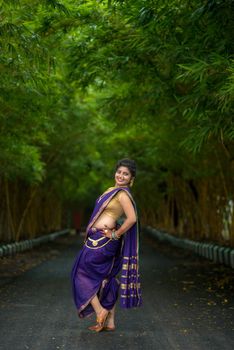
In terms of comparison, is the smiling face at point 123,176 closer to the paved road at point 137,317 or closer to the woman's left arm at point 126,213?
the woman's left arm at point 126,213

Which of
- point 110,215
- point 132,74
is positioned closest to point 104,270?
point 110,215

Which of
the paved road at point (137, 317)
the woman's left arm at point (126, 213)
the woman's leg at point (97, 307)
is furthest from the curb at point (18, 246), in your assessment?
the woman's left arm at point (126, 213)

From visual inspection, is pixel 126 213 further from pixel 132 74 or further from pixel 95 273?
pixel 132 74

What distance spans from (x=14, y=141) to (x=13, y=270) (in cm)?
276

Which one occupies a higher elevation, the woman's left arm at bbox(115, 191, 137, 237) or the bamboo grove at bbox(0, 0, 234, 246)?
the bamboo grove at bbox(0, 0, 234, 246)

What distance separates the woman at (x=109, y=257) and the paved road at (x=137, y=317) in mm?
301

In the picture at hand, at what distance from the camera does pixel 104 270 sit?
19.5 feet

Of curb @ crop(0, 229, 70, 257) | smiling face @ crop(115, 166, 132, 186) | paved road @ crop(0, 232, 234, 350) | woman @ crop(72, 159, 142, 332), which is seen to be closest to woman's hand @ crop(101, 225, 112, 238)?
woman @ crop(72, 159, 142, 332)

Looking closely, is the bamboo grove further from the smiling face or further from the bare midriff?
the bare midriff

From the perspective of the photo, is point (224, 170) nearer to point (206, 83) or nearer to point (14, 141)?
point (14, 141)

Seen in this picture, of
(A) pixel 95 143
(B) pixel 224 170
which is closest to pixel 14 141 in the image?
(B) pixel 224 170

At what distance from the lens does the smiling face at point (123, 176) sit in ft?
19.6

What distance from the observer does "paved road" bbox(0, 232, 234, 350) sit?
5492mm

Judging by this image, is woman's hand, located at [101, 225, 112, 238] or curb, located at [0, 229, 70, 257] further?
curb, located at [0, 229, 70, 257]
